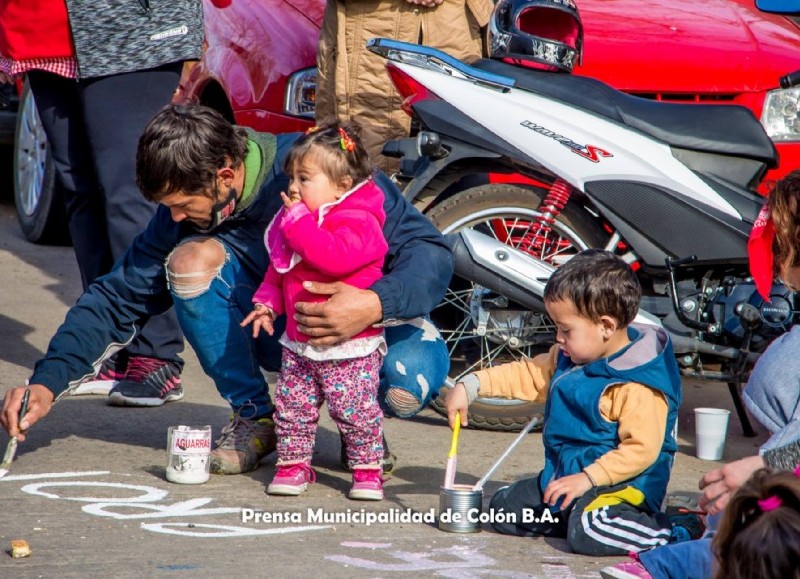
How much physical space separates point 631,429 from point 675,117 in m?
1.62

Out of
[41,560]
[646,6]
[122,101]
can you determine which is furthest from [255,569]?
[646,6]

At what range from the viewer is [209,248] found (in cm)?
401

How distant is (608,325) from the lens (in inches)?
137

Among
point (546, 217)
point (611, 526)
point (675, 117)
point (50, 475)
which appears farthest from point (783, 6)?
point (50, 475)

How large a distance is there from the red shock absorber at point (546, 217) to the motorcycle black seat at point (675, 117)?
30 cm

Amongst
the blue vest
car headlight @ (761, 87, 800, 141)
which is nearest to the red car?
car headlight @ (761, 87, 800, 141)

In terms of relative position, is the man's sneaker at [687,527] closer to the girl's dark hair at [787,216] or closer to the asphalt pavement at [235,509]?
the asphalt pavement at [235,509]

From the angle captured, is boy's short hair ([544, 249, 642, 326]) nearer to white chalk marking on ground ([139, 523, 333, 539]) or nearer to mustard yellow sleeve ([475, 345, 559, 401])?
mustard yellow sleeve ([475, 345, 559, 401])

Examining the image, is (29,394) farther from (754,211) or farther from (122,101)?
(754,211)

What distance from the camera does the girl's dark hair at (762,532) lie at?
203 centimetres

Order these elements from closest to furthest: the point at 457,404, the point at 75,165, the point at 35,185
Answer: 1. the point at 457,404
2. the point at 75,165
3. the point at 35,185

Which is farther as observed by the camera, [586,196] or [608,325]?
[586,196]

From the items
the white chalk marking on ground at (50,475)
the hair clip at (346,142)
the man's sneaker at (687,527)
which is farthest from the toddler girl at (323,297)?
the man's sneaker at (687,527)

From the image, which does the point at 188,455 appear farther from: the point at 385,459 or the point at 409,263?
the point at 409,263
